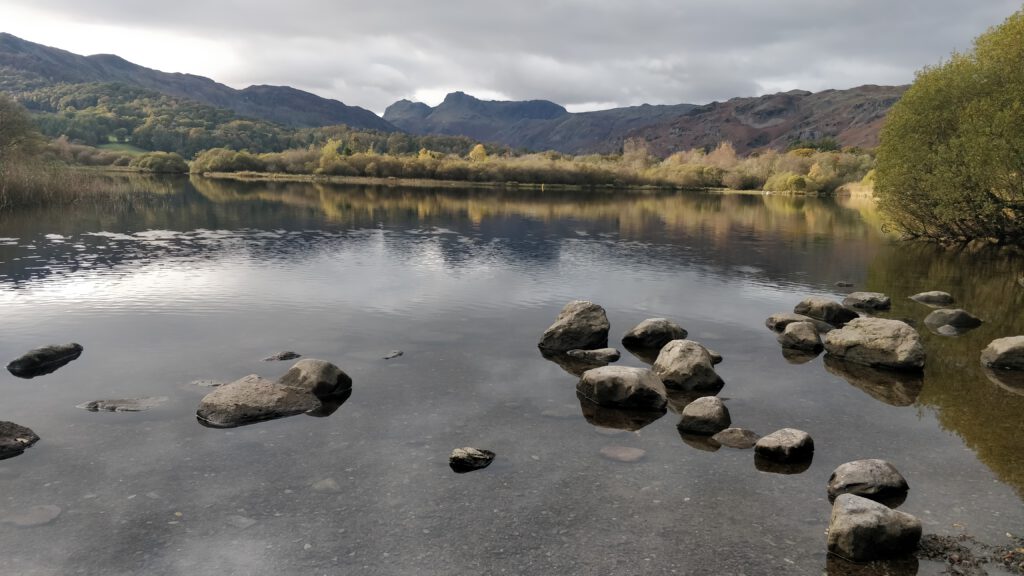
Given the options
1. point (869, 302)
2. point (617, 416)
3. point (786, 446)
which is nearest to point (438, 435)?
point (617, 416)

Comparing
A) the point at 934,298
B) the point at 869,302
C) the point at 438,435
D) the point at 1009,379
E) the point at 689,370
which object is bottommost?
the point at 1009,379

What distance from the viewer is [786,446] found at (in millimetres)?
13906

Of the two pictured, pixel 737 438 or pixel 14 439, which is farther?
pixel 737 438

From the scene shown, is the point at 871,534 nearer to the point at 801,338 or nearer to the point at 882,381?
the point at 882,381

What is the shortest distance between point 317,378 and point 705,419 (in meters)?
10.1

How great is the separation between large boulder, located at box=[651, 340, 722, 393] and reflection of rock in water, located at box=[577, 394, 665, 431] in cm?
193

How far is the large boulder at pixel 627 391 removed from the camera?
55.5 ft

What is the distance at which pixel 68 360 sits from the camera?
1938cm

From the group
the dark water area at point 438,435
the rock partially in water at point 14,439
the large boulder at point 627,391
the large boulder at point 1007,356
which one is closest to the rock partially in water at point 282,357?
the dark water area at point 438,435

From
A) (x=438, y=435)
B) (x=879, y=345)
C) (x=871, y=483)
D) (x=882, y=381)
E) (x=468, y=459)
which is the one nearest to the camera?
(x=871, y=483)

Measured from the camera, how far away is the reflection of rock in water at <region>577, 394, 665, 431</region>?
52.2 feet

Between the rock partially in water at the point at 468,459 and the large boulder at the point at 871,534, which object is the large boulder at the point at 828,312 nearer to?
the large boulder at the point at 871,534

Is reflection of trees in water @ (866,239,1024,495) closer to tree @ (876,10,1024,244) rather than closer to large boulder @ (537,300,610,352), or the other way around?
tree @ (876,10,1024,244)

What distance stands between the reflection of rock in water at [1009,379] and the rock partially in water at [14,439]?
83.9 ft
